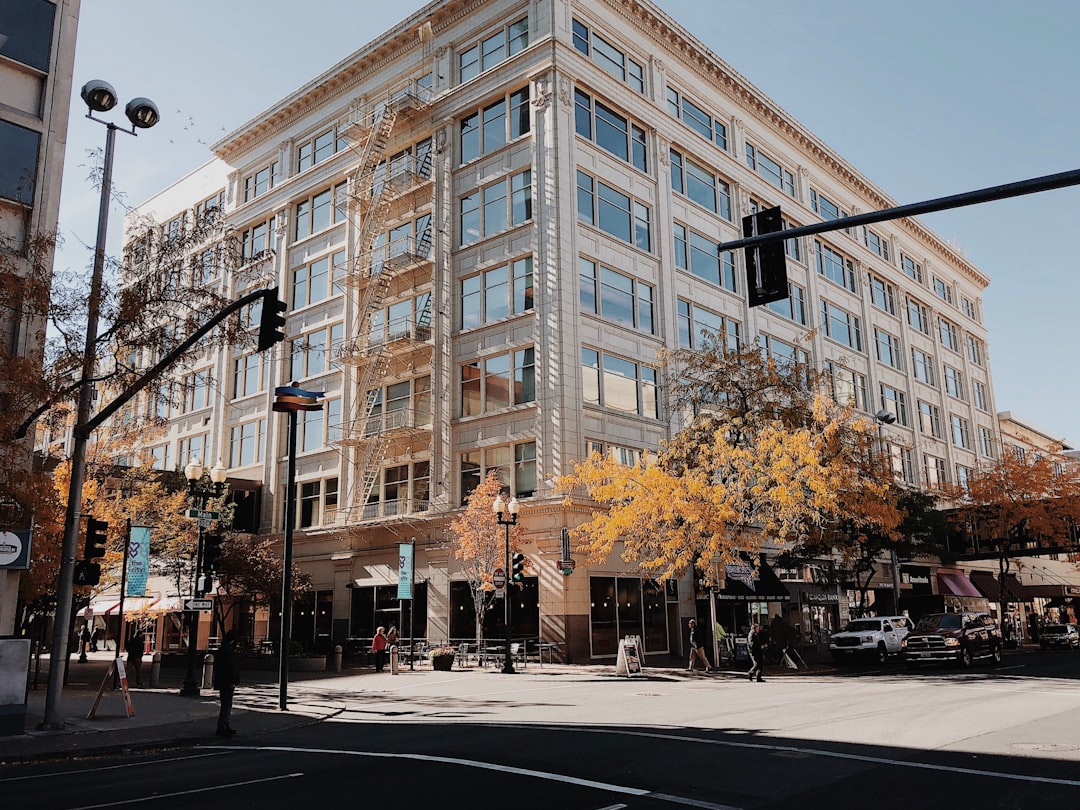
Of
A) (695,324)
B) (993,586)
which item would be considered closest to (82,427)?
(695,324)

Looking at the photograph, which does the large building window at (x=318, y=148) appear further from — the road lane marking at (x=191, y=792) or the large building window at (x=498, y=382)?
the road lane marking at (x=191, y=792)

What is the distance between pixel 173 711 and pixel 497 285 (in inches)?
934

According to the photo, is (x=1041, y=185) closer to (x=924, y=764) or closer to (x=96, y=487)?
(x=924, y=764)

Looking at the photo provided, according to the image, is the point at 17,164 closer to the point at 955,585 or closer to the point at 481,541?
the point at 481,541

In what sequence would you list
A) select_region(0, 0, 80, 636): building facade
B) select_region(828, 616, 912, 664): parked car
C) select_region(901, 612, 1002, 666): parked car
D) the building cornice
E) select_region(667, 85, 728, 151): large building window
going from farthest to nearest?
select_region(667, 85, 728, 151): large building window < the building cornice < select_region(828, 616, 912, 664): parked car < select_region(901, 612, 1002, 666): parked car < select_region(0, 0, 80, 636): building facade

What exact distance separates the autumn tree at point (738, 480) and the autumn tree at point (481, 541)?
122 inches

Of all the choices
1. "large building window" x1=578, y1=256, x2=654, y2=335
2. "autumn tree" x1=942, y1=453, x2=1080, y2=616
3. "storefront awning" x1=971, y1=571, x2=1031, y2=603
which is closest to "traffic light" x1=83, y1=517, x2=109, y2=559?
"large building window" x1=578, y1=256, x2=654, y2=335

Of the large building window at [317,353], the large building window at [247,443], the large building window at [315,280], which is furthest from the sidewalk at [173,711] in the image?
the large building window at [315,280]

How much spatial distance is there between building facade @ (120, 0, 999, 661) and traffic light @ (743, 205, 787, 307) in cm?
2234

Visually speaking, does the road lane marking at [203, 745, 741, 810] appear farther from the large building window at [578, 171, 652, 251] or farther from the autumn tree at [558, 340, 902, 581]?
the large building window at [578, 171, 652, 251]

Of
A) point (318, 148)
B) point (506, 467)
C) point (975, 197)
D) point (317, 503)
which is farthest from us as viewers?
point (318, 148)

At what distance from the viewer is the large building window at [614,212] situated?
39.1m

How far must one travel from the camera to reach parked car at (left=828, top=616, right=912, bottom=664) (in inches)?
1380

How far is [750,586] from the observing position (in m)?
39.6
